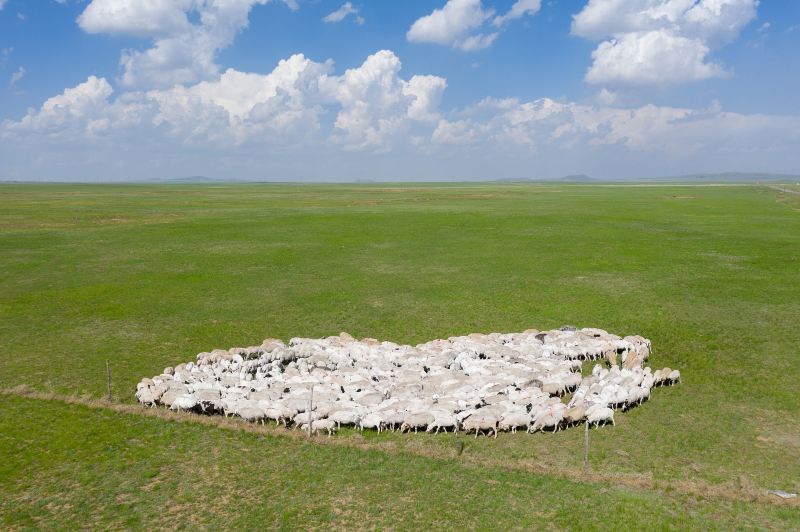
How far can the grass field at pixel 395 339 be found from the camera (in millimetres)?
14359

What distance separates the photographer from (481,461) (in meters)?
16.4

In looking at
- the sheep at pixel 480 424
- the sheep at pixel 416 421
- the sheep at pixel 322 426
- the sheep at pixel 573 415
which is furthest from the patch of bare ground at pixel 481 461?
the sheep at pixel 573 415

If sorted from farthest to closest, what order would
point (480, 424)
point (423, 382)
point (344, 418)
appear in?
point (423, 382)
point (344, 418)
point (480, 424)

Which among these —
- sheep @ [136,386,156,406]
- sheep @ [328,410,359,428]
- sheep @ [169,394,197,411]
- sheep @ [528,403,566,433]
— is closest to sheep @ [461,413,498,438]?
sheep @ [528,403,566,433]

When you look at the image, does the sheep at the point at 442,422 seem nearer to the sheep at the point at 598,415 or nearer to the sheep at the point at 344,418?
the sheep at the point at 344,418

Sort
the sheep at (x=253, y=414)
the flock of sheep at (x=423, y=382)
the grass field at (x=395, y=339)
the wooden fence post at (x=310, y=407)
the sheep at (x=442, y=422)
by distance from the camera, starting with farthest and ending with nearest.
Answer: the sheep at (x=253, y=414) → the flock of sheep at (x=423, y=382) → the sheep at (x=442, y=422) → the wooden fence post at (x=310, y=407) → the grass field at (x=395, y=339)

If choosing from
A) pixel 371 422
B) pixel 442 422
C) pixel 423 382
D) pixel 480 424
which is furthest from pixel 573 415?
pixel 371 422

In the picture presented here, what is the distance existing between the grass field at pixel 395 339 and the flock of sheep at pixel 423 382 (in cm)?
71

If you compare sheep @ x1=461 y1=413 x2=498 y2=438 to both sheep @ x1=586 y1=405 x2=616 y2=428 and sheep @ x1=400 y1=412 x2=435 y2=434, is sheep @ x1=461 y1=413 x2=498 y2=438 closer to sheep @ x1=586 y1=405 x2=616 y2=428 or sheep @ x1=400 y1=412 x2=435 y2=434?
sheep @ x1=400 y1=412 x2=435 y2=434

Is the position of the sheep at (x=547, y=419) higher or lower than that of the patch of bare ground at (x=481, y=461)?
higher

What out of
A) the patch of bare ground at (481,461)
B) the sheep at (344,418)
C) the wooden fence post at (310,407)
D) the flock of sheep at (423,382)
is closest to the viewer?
the patch of bare ground at (481,461)

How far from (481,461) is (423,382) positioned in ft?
18.0

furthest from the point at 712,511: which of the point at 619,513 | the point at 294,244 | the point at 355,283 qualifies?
the point at 294,244

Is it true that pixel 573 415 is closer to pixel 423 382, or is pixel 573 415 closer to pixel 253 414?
pixel 423 382
